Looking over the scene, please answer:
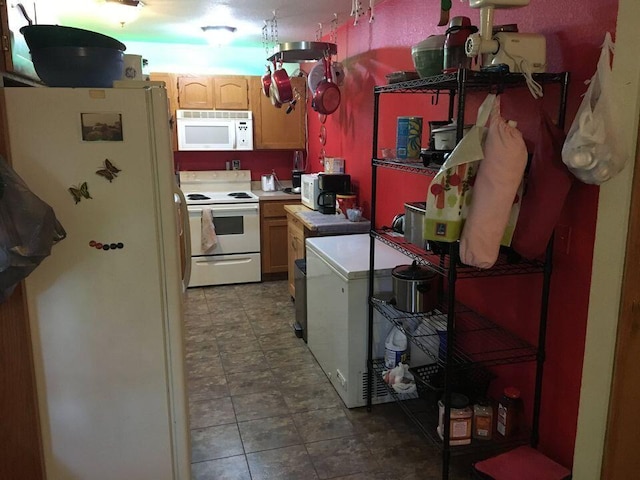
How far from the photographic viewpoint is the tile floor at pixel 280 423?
242 cm

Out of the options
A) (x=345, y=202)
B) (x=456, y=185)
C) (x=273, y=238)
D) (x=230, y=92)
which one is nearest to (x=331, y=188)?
(x=345, y=202)

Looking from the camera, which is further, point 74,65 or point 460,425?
point 460,425

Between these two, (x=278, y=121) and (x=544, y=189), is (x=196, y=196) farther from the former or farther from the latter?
(x=544, y=189)

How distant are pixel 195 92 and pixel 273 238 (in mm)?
1632

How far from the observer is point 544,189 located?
5.97 ft

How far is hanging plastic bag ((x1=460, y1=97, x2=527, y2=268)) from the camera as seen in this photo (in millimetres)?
1784

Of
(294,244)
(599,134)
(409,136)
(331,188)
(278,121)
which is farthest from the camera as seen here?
(278,121)

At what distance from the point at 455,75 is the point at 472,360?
121cm

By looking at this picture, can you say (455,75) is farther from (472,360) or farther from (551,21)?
(472,360)

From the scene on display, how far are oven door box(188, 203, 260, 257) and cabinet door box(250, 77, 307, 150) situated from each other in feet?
2.78

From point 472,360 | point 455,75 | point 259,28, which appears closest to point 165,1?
point 259,28

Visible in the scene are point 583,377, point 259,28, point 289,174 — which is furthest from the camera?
point 289,174

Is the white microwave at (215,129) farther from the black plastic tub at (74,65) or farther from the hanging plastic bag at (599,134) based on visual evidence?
the hanging plastic bag at (599,134)

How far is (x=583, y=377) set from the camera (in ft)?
6.43
